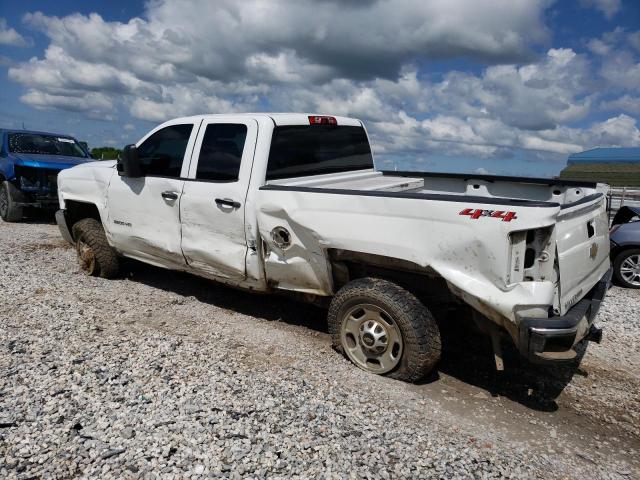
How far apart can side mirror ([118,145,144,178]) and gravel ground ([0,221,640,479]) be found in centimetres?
141

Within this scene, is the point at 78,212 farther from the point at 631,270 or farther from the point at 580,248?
the point at 631,270

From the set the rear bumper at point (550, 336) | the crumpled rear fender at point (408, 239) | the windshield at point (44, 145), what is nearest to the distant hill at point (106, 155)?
the windshield at point (44, 145)

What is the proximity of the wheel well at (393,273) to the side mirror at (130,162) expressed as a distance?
7.89ft

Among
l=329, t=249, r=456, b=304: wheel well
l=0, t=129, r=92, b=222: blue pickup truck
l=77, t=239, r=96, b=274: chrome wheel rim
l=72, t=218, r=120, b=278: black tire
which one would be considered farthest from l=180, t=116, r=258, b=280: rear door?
l=0, t=129, r=92, b=222: blue pickup truck

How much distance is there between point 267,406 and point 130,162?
3040 mm

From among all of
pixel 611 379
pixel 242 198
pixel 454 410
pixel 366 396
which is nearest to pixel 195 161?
pixel 242 198

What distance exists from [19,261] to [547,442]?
682 cm

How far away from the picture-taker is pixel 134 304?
17.6ft

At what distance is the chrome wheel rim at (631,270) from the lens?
6.91 metres

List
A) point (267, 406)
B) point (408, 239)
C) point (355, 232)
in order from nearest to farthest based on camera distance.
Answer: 1. point (267, 406)
2. point (408, 239)
3. point (355, 232)

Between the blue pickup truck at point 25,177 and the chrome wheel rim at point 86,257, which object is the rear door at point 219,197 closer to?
the chrome wheel rim at point 86,257

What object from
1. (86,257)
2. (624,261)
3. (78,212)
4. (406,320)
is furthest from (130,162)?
(624,261)

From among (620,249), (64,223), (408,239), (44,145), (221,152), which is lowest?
(620,249)

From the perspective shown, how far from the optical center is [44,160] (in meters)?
10.3
